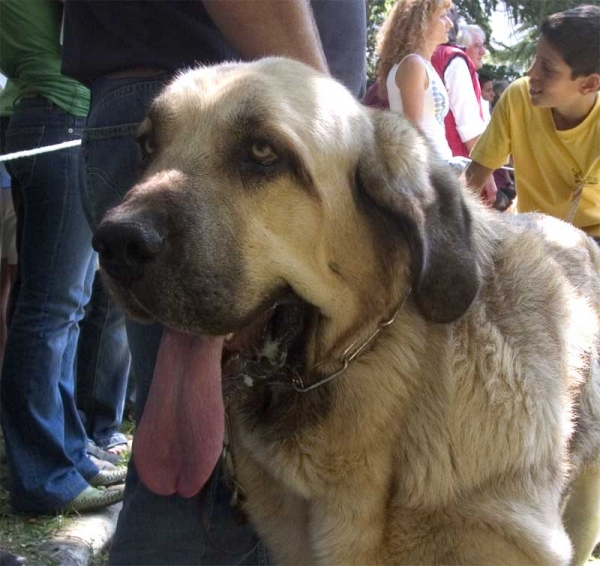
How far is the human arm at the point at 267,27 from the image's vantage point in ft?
7.37

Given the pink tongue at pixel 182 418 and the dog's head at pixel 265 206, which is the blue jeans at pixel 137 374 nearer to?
the dog's head at pixel 265 206

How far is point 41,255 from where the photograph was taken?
3852mm

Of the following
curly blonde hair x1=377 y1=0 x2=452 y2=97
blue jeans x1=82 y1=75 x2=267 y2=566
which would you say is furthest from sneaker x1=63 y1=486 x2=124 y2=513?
curly blonde hair x1=377 y1=0 x2=452 y2=97

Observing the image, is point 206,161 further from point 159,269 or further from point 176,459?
point 176,459

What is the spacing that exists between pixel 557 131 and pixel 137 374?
3.38 metres

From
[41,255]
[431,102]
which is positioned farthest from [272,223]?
[431,102]

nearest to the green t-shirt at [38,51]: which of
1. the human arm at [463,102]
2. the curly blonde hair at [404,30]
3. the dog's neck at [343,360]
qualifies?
the dog's neck at [343,360]

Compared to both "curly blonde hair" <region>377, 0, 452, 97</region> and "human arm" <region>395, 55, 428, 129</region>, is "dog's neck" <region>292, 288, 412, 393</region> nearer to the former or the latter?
"human arm" <region>395, 55, 428, 129</region>

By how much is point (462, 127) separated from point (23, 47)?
4297 mm

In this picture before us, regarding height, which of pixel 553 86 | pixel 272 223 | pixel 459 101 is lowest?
pixel 459 101

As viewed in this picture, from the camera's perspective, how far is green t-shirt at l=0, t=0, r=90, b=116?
388 cm

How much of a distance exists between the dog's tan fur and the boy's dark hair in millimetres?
2939

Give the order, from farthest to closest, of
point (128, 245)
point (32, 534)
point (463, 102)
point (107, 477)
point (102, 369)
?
point (463, 102)
point (102, 369)
point (107, 477)
point (32, 534)
point (128, 245)

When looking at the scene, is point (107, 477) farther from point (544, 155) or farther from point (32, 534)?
point (544, 155)
